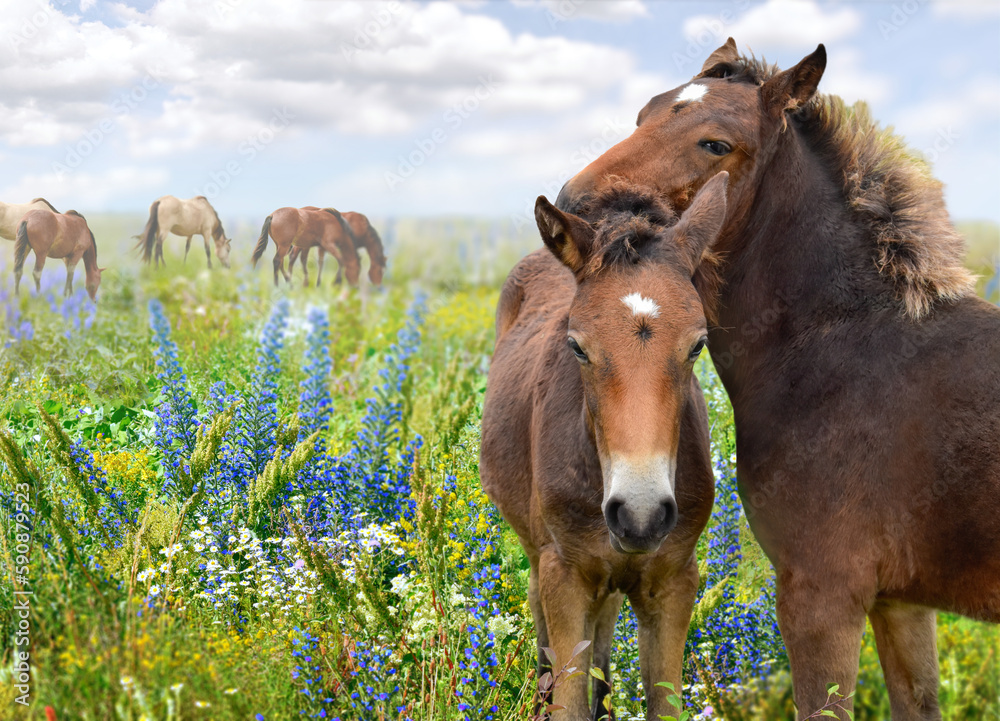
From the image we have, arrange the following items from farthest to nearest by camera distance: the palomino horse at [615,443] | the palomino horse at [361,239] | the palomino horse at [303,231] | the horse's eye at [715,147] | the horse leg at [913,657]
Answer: the palomino horse at [361,239]
the palomino horse at [303,231]
the horse leg at [913,657]
the horse's eye at [715,147]
the palomino horse at [615,443]

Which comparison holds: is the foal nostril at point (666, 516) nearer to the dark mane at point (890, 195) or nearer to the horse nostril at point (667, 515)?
the horse nostril at point (667, 515)

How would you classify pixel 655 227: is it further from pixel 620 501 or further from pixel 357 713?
pixel 357 713

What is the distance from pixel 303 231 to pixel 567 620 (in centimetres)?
348

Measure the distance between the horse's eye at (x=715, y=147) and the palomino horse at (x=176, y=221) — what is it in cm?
376

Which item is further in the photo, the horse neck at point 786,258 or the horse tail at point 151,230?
the horse tail at point 151,230

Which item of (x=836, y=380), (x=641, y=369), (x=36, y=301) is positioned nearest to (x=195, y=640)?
(x=641, y=369)

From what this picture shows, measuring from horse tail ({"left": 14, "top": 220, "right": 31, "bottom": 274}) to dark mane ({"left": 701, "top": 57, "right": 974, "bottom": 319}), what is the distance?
403 cm

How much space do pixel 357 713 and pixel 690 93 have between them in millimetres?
2722

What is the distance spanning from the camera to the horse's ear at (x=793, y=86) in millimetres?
3055

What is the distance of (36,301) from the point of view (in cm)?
673

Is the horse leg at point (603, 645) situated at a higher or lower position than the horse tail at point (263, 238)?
lower

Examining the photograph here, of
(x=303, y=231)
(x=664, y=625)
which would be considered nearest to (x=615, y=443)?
(x=664, y=625)

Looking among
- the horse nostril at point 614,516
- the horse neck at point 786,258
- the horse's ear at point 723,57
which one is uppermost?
the horse's ear at point 723,57

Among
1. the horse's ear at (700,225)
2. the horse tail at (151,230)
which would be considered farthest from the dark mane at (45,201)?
the horse's ear at (700,225)
